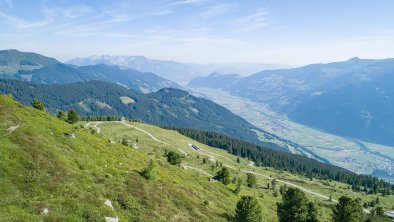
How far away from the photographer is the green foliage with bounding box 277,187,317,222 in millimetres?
76312

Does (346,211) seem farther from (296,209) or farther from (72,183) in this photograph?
(72,183)

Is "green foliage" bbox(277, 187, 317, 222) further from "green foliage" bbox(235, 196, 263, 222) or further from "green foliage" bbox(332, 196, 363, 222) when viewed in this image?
"green foliage" bbox(235, 196, 263, 222)

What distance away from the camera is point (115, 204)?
47469 millimetres

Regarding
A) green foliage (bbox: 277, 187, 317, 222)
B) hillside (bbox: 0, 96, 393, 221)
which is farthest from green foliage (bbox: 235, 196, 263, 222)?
green foliage (bbox: 277, 187, 317, 222)

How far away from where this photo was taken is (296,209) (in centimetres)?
7619

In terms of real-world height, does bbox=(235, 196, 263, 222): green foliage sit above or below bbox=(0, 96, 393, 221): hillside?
below

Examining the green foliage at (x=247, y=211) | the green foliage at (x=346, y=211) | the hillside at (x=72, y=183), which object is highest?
the hillside at (x=72, y=183)

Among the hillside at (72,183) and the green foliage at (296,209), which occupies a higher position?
the hillside at (72,183)

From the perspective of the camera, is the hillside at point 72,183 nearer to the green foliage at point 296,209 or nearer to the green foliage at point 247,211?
the green foliage at point 247,211

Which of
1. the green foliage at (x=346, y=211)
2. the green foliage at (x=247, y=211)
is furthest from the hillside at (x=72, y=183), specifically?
the green foliage at (x=346, y=211)

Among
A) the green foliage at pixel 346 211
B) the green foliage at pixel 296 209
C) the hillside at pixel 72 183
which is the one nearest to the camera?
the hillside at pixel 72 183

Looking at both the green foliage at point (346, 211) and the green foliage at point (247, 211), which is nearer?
the green foliage at point (247, 211)

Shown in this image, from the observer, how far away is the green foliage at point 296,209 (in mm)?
76312

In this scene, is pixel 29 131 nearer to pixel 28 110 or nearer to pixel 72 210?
pixel 28 110
